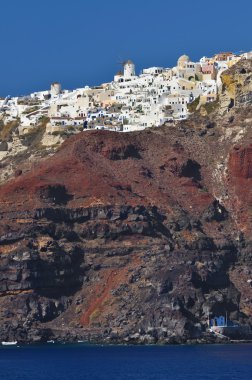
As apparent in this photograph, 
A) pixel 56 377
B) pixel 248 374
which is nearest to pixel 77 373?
pixel 56 377

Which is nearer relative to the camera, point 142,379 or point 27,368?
point 142,379

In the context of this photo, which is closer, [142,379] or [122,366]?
[142,379]

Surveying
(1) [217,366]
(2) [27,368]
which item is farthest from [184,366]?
(2) [27,368]

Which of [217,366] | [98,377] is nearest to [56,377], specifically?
[98,377]

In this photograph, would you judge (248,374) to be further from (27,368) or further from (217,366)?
(27,368)

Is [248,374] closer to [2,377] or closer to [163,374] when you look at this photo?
[163,374]

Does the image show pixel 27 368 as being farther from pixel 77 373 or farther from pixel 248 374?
pixel 248 374
